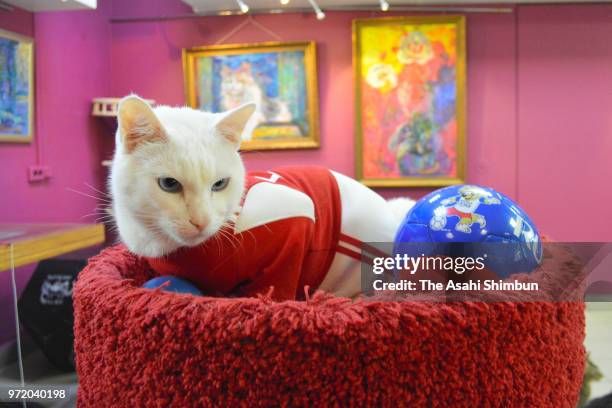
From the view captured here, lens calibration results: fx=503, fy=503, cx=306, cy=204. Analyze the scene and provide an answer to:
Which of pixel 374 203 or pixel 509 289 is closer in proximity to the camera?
pixel 509 289

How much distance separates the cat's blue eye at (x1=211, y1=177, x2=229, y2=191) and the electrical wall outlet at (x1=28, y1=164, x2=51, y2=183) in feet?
5.76

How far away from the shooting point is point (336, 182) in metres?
1.14

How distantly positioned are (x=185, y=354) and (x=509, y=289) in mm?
444

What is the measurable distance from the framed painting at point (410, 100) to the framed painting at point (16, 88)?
1.58 meters

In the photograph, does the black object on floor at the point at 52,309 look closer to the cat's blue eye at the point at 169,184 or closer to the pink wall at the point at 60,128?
the pink wall at the point at 60,128

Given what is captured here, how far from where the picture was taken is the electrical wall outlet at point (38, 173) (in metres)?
2.24

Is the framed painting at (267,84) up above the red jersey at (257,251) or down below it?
above

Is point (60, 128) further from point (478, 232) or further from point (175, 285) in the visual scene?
point (478, 232)

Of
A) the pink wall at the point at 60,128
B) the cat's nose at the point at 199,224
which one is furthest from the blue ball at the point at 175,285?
the pink wall at the point at 60,128

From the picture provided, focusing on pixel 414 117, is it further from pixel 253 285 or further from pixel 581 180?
pixel 253 285

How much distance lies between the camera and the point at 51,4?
2055 millimetres

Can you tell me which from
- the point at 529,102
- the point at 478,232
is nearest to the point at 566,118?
the point at 529,102

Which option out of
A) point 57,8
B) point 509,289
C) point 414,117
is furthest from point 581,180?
point 57,8

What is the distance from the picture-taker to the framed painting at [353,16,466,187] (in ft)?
8.73
